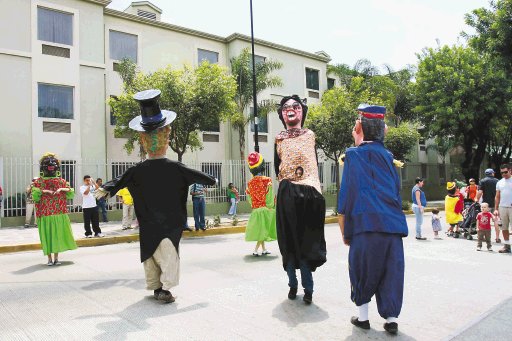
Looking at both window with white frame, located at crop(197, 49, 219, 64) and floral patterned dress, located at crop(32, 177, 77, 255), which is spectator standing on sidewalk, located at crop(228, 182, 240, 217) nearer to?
window with white frame, located at crop(197, 49, 219, 64)

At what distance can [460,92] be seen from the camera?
22031 mm

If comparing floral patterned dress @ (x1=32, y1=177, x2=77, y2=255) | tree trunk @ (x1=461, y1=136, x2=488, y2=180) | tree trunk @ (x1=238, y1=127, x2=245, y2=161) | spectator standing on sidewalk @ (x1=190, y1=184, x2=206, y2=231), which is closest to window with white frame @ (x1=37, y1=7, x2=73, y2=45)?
tree trunk @ (x1=238, y1=127, x2=245, y2=161)

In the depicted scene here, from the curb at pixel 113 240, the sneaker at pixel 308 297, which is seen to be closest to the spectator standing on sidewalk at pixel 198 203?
the curb at pixel 113 240

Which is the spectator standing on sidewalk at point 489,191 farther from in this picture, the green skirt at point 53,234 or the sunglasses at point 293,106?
the green skirt at point 53,234

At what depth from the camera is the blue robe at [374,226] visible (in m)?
3.65

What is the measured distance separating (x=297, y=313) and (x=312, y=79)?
79.0 ft

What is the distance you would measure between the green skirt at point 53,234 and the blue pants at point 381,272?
5644 millimetres

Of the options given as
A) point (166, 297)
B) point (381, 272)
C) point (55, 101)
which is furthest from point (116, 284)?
point (55, 101)

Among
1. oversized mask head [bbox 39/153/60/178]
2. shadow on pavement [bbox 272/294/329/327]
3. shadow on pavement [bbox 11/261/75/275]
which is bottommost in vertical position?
shadow on pavement [bbox 272/294/329/327]

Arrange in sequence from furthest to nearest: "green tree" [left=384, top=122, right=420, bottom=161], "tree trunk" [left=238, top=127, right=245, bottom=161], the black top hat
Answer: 1. "green tree" [left=384, top=122, right=420, bottom=161]
2. "tree trunk" [left=238, top=127, right=245, bottom=161]
3. the black top hat

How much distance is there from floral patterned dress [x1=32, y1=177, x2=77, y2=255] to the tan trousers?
3361 mm

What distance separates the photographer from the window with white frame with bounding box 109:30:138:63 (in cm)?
1961

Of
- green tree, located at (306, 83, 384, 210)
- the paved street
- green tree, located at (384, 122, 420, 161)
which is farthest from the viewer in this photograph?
green tree, located at (384, 122, 420, 161)

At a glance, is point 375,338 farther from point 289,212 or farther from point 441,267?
point 441,267
